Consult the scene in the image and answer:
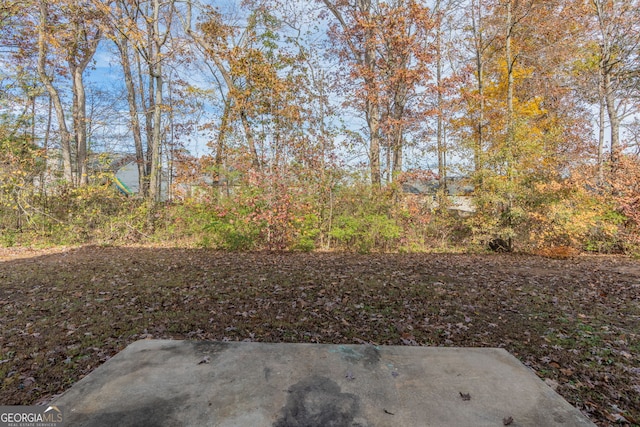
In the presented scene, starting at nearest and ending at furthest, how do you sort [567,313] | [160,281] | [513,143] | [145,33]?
[567,313], [160,281], [513,143], [145,33]

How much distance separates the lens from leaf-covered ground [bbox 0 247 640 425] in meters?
2.71

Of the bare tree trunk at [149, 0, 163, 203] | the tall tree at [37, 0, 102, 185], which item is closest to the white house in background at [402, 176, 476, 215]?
the bare tree trunk at [149, 0, 163, 203]

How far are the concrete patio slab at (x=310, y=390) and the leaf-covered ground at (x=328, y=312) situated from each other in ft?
4.48

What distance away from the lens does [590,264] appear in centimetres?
732

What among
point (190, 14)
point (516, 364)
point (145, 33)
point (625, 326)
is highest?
point (190, 14)

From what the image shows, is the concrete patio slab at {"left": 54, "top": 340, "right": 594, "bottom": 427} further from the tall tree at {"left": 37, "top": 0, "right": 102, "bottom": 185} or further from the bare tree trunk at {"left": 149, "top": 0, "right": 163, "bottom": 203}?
the tall tree at {"left": 37, "top": 0, "right": 102, "bottom": 185}

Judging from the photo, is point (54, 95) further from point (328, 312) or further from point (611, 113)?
point (611, 113)

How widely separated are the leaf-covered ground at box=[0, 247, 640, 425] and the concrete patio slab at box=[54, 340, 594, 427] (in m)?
1.36

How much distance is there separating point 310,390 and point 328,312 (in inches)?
103

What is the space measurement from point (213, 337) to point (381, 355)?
214cm

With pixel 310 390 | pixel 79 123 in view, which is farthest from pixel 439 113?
pixel 79 123

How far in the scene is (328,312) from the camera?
395 centimetres

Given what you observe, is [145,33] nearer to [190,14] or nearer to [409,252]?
[190,14]

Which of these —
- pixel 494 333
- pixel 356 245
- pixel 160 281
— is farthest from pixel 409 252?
pixel 160 281
